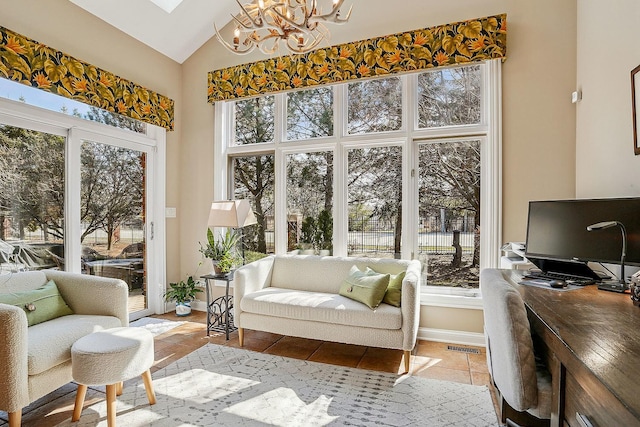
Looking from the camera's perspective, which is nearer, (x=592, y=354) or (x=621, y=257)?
(x=592, y=354)

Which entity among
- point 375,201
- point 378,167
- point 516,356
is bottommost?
point 516,356

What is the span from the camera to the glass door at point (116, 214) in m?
3.27

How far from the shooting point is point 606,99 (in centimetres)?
229

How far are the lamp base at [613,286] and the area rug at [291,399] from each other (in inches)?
38.9

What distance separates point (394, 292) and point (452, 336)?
891 millimetres

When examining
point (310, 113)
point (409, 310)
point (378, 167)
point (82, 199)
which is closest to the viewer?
point (409, 310)

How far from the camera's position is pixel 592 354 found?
3.14 ft

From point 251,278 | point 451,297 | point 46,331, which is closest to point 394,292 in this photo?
point 451,297

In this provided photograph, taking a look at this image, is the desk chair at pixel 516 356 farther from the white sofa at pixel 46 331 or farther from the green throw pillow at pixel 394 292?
the white sofa at pixel 46 331

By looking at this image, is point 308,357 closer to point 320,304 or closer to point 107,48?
point 320,304

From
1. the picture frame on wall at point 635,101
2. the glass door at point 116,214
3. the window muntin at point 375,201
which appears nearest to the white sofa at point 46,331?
the glass door at point 116,214

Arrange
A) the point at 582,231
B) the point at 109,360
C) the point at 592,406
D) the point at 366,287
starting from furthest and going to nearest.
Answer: the point at 366,287 < the point at 582,231 < the point at 109,360 < the point at 592,406

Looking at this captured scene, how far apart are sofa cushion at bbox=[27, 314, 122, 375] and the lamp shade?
4.20 feet

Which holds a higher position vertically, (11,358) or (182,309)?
(11,358)
